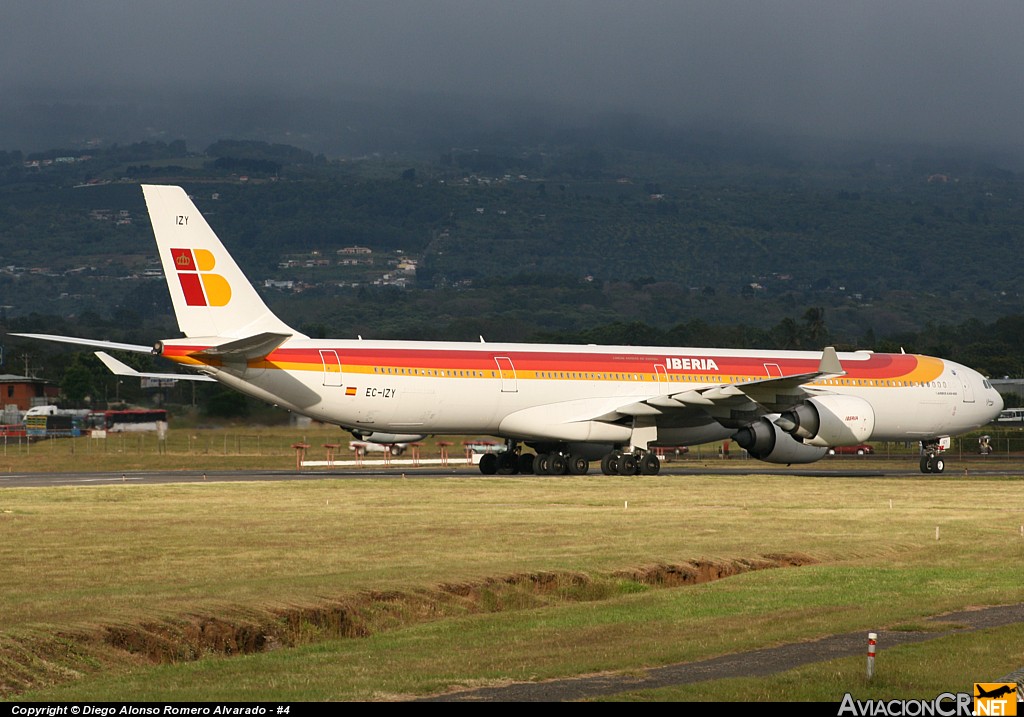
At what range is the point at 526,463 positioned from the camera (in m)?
46.2

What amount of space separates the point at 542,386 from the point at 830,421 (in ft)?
29.4

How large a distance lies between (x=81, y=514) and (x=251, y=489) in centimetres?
801

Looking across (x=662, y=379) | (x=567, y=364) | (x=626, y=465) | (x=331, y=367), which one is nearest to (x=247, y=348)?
(x=331, y=367)

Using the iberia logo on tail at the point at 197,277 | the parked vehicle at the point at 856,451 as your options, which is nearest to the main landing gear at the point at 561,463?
the iberia logo on tail at the point at 197,277

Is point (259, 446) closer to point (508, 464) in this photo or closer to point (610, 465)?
point (508, 464)

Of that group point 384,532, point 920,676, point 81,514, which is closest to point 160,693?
point 920,676

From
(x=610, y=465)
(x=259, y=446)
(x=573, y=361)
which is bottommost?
(x=610, y=465)

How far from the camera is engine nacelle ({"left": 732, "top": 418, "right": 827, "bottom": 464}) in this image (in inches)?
1718

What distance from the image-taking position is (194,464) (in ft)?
172

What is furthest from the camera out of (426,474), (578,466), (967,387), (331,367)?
(967,387)

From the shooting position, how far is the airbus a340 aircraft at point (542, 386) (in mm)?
39188

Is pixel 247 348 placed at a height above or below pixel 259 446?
above

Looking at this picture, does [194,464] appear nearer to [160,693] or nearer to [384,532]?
[384,532]

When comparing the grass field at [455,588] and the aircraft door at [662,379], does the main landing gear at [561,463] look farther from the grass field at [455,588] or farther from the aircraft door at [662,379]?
the grass field at [455,588]
